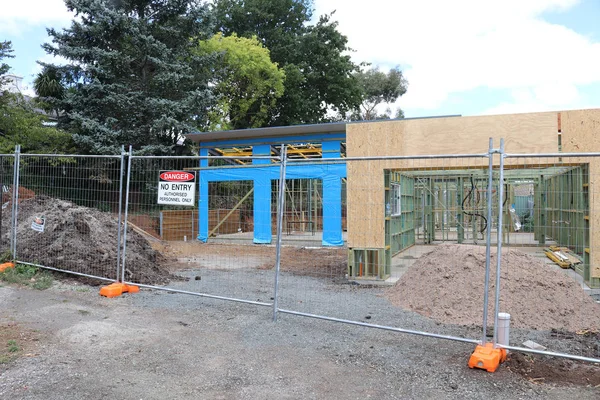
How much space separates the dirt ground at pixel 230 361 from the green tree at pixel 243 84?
75.8 ft

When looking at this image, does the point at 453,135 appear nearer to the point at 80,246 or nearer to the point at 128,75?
the point at 80,246

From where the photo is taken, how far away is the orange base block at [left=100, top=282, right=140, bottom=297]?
7.41 meters

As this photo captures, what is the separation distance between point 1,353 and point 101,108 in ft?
60.9

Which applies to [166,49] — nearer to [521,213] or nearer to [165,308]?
[165,308]

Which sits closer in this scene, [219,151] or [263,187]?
[263,187]

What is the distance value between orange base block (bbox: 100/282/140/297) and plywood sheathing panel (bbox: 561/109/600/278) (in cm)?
826

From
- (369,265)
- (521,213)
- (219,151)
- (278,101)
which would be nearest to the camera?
(369,265)

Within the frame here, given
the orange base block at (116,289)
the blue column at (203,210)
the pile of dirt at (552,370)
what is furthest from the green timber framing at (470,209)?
the blue column at (203,210)

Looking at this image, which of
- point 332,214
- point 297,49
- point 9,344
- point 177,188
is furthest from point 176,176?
point 297,49

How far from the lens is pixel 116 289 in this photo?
7.49 m

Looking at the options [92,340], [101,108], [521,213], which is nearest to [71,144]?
[101,108]

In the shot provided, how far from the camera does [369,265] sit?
9.55 meters

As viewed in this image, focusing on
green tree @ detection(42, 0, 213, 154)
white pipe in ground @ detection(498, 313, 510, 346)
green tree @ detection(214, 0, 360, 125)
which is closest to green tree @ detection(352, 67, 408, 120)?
green tree @ detection(214, 0, 360, 125)

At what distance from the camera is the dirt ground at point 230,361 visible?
13.1 feet
